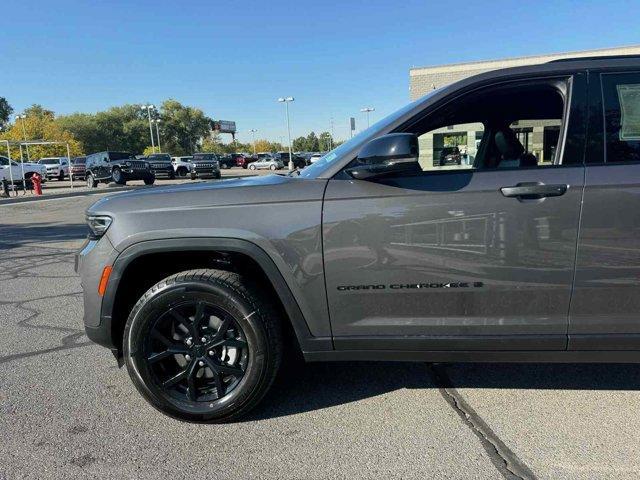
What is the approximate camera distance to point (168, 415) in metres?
2.79

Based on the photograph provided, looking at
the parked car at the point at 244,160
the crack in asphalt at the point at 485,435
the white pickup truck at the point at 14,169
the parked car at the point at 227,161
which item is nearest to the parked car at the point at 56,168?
the white pickup truck at the point at 14,169

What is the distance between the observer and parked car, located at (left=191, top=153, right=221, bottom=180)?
3166 centimetres

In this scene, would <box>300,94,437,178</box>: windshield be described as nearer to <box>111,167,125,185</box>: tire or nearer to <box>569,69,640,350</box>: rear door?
<box>569,69,640,350</box>: rear door

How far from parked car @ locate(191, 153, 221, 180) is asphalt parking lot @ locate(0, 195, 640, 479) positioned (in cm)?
2895

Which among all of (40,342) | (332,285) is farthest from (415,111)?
(40,342)

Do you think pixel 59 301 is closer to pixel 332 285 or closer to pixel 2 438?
pixel 2 438

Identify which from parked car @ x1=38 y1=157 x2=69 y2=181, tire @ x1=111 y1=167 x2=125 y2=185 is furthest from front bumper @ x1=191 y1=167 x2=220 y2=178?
parked car @ x1=38 y1=157 x2=69 y2=181

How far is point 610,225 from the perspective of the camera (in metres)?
2.37

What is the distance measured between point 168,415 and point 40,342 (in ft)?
6.28

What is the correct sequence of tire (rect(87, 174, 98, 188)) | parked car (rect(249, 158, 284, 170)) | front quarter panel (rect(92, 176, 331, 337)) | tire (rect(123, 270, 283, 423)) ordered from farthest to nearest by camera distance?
parked car (rect(249, 158, 284, 170)), tire (rect(87, 174, 98, 188)), tire (rect(123, 270, 283, 423)), front quarter panel (rect(92, 176, 331, 337))

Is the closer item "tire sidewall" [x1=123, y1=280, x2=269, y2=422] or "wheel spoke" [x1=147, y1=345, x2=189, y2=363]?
"tire sidewall" [x1=123, y1=280, x2=269, y2=422]

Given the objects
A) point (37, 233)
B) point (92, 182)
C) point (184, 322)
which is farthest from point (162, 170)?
point (184, 322)

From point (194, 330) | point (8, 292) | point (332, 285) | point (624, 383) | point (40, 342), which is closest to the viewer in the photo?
point (332, 285)

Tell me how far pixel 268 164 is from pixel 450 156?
53.2 metres
